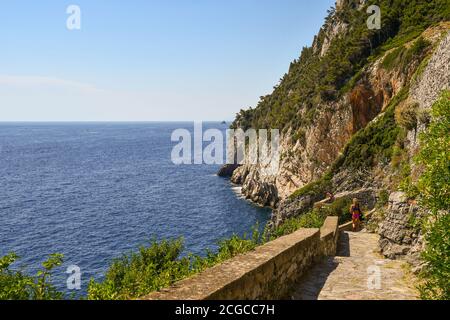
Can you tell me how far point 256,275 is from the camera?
6.54 meters

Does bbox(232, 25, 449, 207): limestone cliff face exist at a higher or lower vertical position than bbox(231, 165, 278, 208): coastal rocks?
higher

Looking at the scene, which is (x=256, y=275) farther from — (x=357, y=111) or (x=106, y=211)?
(x=106, y=211)

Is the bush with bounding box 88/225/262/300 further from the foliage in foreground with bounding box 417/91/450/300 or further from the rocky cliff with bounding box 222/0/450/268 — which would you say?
the rocky cliff with bounding box 222/0/450/268

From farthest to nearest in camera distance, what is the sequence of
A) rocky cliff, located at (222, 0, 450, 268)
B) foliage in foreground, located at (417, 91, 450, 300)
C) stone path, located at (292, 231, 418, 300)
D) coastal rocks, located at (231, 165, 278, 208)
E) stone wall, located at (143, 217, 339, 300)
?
coastal rocks, located at (231, 165, 278, 208) < rocky cliff, located at (222, 0, 450, 268) < stone path, located at (292, 231, 418, 300) < foliage in foreground, located at (417, 91, 450, 300) < stone wall, located at (143, 217, 339, 300)

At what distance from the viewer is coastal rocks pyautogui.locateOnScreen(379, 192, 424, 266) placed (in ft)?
35.8

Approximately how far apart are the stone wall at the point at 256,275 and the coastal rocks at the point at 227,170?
79.2 metres

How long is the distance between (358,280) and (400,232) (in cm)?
321

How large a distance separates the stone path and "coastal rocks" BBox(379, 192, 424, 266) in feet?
1.17
